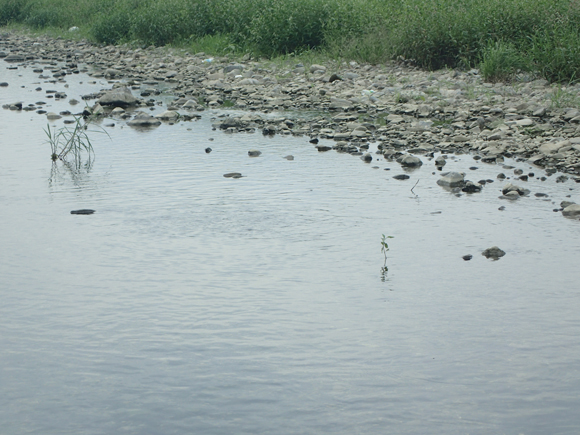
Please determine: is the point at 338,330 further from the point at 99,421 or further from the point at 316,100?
the point at 316,100

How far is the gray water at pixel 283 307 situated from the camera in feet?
9.78

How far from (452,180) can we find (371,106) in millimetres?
4122

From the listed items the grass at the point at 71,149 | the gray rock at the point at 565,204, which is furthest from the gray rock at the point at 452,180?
the grass at the point at 71,149

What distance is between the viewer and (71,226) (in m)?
5.40

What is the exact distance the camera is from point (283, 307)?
3.97 metres

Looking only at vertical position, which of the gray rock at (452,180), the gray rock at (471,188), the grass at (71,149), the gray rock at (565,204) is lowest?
the gray rock at (565,204)

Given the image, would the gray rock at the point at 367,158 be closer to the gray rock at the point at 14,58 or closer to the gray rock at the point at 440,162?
the gray rock at the point at 440,162

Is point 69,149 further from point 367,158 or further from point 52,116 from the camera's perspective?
point 367,158

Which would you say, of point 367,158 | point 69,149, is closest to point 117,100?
point 69,149

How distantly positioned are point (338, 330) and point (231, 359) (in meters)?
0.60

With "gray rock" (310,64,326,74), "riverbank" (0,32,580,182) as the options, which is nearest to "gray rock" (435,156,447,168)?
"riverbank" (0,32,580,182)

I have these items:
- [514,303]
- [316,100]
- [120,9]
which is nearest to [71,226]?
[514,303]

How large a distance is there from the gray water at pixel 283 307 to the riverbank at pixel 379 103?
4.09ft

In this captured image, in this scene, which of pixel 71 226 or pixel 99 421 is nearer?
pixel 99 421
